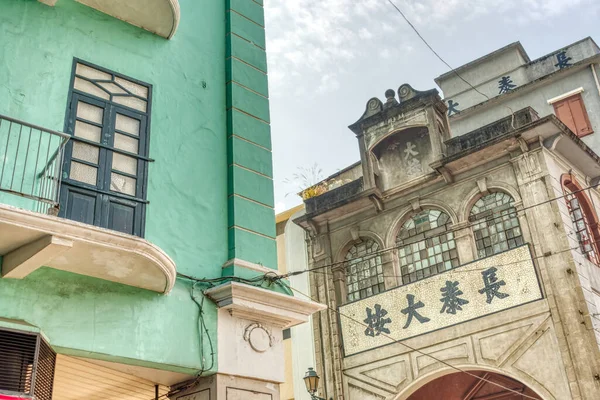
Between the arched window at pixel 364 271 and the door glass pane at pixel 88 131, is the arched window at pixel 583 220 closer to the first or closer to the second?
the arched window at pixel 364 271

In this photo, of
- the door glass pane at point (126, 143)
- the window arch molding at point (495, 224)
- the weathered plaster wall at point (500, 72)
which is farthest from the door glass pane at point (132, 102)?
the weathered plaster wall at point (500, 72)

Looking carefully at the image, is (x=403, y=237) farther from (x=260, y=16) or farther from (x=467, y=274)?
(x=260, y=16)

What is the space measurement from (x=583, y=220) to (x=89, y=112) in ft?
39.2

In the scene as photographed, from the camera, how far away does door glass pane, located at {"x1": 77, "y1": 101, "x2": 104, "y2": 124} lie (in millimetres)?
7230

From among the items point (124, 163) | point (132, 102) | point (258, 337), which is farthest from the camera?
point (132, 102)

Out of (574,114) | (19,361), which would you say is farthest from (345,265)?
(19,361)

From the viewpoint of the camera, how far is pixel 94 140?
715 cm

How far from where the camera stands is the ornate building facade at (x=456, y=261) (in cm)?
1411

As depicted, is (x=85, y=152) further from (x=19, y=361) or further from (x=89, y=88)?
(x=19, y=361)

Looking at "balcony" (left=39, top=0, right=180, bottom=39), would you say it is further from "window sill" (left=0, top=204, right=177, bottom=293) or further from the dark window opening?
"window sill" (left=0, top=204, right=177, bottom=293)

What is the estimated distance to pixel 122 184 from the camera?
7.13 metres

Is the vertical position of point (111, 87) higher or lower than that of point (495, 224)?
lower

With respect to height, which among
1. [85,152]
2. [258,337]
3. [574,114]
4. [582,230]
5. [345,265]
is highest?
[574,114]

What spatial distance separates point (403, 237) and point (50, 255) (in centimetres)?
1203
